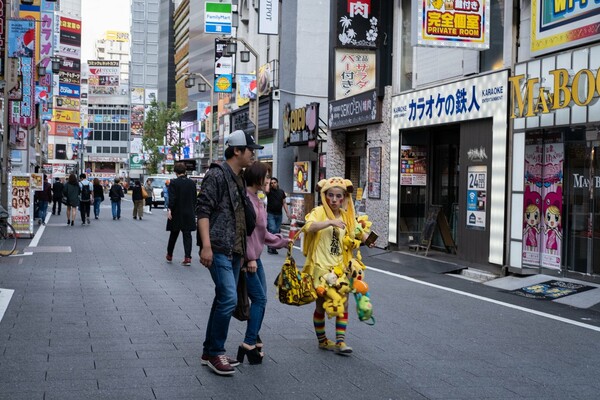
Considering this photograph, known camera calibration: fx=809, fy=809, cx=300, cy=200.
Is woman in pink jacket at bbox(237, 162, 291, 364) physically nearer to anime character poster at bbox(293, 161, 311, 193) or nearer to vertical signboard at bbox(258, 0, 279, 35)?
anime character poster at bbox(293, 161, 311, 193)

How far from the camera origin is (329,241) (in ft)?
24.9

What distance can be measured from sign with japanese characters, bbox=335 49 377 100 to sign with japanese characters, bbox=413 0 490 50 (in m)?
6.54

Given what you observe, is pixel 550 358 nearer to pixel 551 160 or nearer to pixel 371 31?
pixel 551 160

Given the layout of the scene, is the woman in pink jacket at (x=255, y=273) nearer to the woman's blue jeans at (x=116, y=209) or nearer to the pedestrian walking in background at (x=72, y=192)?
the pedestrian walking in background at (x=72, y=192)

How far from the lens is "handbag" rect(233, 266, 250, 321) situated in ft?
21.9

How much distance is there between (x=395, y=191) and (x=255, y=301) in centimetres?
1371

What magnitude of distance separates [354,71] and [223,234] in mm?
17473

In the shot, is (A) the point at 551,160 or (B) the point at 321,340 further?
(A) the point at 551,160

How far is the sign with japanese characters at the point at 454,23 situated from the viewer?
51.5ft

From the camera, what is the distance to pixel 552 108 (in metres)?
13.0

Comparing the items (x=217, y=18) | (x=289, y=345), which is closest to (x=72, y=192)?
(x=217, y=18)

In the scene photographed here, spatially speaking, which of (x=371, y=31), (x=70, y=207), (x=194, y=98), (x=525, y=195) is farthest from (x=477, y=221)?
(x=194, y=98)

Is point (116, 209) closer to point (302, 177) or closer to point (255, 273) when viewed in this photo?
point (302, 177)

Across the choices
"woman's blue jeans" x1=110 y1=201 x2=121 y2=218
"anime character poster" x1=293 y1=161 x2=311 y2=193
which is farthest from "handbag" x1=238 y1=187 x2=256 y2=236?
"woman's blue jeans" x1=110 y1=201 x2=121 y2=218
